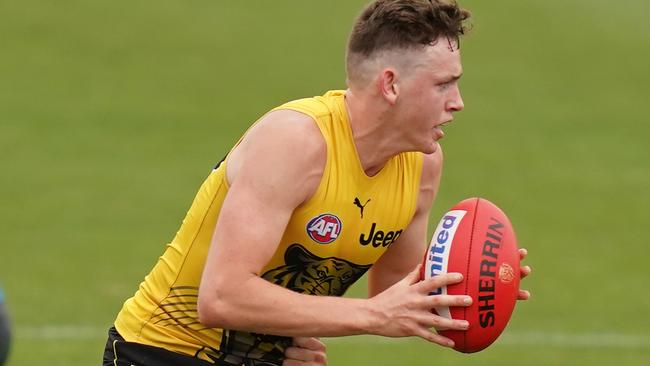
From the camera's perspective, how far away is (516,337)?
12.4m

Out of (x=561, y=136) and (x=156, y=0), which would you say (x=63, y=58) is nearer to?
(x=156, y=0)

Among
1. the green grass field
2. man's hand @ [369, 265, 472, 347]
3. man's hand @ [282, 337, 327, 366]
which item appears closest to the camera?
man's hand @ [369, 265, 472, 347]

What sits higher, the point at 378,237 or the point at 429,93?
the point at 429,93

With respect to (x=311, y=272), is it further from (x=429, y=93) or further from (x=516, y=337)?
(x=516, y=337)

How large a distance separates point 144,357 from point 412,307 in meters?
1.33

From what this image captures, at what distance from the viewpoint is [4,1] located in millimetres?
25500

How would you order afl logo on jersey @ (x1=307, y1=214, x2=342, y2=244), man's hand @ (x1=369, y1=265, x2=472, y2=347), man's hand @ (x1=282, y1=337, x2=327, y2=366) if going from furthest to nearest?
1. man's hand @ (x1=282, y1=337, x2=327, y2=366)
2. afl logo on jersey @ (x1=307, y1=214, x2=342, y2=244)
3. man's hand @ (x1=369, y1=265, x2=472, y2=347)

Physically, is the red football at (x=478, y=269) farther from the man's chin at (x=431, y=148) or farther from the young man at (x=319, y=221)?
the man's chin at (x=431, y=148)

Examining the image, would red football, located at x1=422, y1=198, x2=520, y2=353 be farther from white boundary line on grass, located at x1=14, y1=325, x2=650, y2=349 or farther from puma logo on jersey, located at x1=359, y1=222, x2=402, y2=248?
white boundary line on grass, located at x1=14, y1=325, x2=650, y2=349

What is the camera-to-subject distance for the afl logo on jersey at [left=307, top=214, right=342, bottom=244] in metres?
5.54

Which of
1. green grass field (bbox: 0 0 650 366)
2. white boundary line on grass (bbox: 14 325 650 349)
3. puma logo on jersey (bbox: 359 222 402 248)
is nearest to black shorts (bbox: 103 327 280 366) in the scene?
puma logo on jersey (bbox: 359 222 402 248)

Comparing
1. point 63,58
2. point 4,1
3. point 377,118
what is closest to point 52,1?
point 4,1

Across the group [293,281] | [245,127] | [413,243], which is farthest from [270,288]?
[245,127]

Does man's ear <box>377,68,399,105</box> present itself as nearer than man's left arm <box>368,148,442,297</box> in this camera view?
Yes
